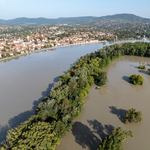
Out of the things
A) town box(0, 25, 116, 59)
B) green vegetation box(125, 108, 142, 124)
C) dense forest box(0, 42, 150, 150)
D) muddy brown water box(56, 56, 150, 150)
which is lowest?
muddy brown water box(56, 56, 150, 150)

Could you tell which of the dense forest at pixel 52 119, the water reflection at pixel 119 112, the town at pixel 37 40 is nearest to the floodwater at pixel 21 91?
the dense forest at pixel 52 119

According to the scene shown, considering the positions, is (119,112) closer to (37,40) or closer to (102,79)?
(102,79)

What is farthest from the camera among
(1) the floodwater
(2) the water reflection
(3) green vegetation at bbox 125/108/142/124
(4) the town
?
(4) the town

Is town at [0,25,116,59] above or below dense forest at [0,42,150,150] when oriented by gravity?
above

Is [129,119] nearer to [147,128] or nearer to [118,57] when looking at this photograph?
[147,128]

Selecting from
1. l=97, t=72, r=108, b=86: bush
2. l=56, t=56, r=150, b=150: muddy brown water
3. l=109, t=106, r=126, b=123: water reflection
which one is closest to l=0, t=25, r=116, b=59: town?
l=97, t=72, r=108, b=86: bush

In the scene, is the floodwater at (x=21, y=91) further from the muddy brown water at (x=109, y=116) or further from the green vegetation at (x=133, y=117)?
the green vegetation at (x=133, y=117)

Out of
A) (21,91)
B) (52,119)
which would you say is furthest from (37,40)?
(52,119)

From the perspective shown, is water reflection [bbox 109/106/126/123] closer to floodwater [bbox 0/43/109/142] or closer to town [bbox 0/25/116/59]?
floodwater [bbox 0/43/109/142]
